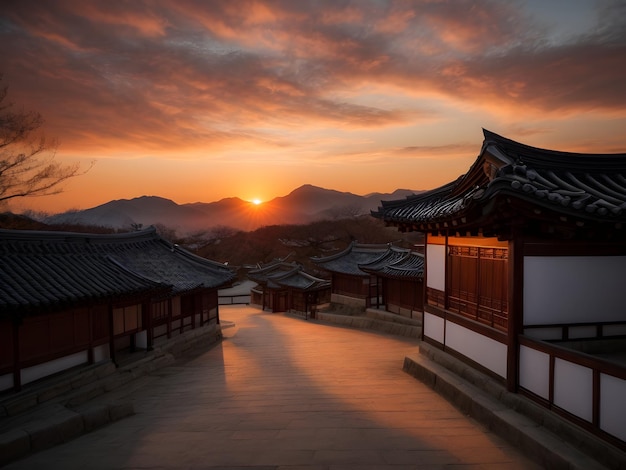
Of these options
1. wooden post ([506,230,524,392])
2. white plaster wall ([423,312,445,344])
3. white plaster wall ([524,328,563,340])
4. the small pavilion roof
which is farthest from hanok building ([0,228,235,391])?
the small pavilion roof

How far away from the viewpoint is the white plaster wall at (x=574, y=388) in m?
6.06

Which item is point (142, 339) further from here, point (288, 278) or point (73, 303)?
point (288, 278)

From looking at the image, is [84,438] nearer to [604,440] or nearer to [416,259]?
[604,440]

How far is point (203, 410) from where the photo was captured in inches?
369

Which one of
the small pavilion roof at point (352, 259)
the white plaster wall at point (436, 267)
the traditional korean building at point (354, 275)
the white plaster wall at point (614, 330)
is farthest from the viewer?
the small pavilion roof at point (352, 259)

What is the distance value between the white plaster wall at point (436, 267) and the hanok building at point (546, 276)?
734 millimetres

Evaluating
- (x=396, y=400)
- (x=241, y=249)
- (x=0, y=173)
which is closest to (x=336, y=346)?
(x=396, y=400)

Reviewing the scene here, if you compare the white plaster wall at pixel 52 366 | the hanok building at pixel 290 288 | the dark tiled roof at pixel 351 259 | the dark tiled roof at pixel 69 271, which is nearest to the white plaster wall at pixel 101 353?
the white plaster wall at pixel 52 366

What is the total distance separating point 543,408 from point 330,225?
291 ft

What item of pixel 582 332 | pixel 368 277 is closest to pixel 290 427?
pixel 582 332

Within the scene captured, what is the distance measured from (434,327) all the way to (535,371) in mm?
4479

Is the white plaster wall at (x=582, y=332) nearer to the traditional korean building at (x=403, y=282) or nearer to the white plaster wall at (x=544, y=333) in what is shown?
the white plaster wall at (x=544, y=333)

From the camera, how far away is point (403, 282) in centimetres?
2436

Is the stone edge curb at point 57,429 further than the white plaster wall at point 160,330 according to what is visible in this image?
No
